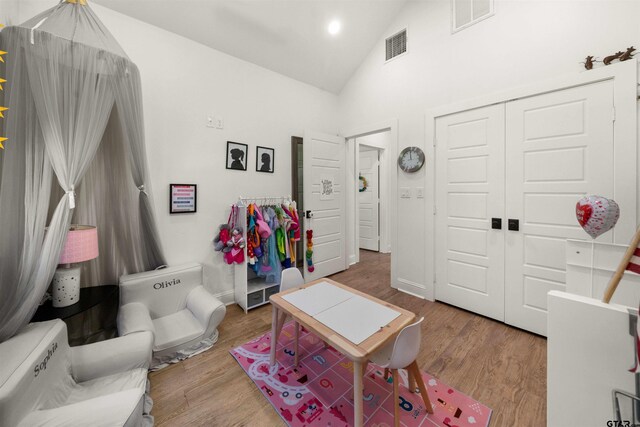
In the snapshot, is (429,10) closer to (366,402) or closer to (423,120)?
(423,120)

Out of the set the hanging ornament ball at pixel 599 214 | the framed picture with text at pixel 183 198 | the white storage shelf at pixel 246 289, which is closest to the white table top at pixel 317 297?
the white storage shelf at pixel 246 289

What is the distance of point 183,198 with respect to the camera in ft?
8.58

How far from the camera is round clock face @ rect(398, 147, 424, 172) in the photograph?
9.62 feet

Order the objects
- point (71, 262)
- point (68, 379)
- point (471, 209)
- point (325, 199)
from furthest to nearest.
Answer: point (325, 199)
point (471, 209)
point (71, 262)
point (68, 379)

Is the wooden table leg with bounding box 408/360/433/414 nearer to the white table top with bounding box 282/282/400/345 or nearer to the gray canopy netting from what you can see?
the white table top with bounding box 282/282/400/345

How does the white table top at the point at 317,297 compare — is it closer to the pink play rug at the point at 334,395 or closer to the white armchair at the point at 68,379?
the pink play rug at the point at 334,395

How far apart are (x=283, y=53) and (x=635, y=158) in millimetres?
3534

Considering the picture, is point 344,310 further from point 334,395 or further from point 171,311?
point 171,311

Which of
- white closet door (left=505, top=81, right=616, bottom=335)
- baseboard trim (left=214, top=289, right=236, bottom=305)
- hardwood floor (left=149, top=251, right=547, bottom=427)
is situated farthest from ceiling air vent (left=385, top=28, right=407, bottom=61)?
baseboard trim (left=214, top=289, right=236, bottom=305)

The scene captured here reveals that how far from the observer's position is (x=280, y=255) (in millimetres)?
3014

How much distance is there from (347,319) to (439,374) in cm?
100

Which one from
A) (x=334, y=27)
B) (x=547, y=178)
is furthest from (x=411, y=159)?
(x=334, y=27)

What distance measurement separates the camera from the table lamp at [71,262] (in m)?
1.57

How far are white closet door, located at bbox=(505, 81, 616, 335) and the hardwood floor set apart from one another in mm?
419
